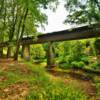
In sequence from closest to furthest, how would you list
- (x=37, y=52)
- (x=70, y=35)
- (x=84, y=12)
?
(x=84, y=12) < (x=70, y=35) < (x=37, y=52)

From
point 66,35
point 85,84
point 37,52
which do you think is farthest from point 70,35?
point 37,52

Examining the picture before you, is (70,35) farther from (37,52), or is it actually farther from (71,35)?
(37,52)

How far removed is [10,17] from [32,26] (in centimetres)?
616

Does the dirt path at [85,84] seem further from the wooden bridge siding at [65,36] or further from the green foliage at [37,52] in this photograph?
the green foliage at [37,52]

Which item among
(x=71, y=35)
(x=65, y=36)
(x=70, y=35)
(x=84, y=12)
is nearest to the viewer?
(x=84, y=12)

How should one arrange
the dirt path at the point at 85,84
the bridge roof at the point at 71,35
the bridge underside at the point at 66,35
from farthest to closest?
1. the bridge underside at the point at 66,35
2. the bridge roof at the point at 71,35
3. the dirt path at the point at 85,84

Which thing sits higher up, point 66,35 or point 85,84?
point 66,35

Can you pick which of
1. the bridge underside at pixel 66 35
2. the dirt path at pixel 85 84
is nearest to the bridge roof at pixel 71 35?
the bridge underside at pixel 66 35

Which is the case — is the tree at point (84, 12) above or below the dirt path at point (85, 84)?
above

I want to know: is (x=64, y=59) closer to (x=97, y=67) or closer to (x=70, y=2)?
(x=97, y=67)

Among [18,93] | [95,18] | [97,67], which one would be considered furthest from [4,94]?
[97,67]

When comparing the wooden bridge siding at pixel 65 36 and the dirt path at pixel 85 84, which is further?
the wooden bridge siding at pixel 65 36

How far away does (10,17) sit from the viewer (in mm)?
32500

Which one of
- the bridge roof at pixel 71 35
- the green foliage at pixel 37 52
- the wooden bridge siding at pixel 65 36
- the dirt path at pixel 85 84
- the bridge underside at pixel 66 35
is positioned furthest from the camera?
the green foliage at pixel 37 52
